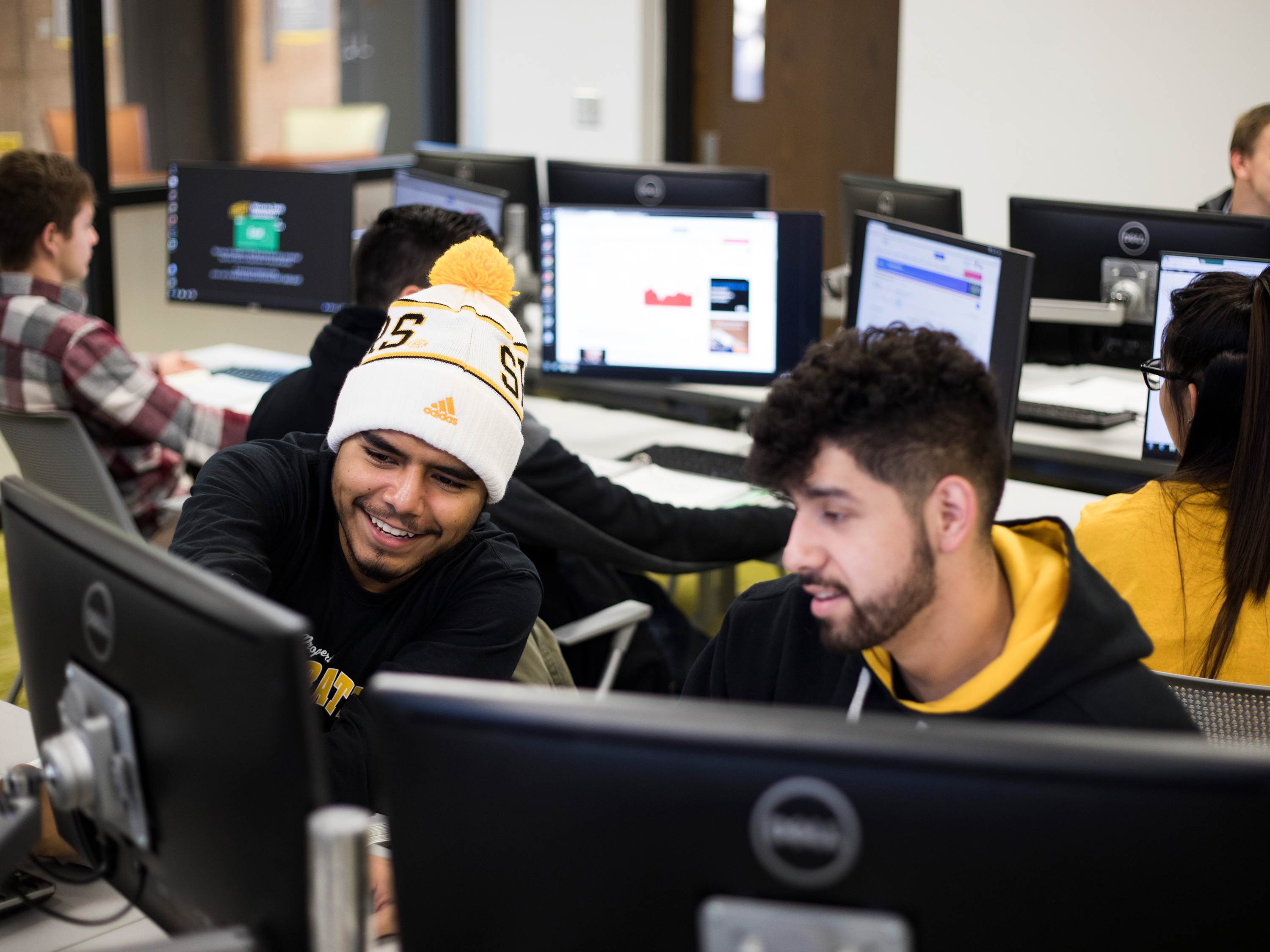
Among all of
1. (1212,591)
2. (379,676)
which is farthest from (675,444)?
(379,676)

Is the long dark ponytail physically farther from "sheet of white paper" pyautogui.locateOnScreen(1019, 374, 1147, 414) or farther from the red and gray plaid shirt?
the red and gray plaid shirt

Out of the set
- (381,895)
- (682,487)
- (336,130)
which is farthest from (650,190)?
(381,895)

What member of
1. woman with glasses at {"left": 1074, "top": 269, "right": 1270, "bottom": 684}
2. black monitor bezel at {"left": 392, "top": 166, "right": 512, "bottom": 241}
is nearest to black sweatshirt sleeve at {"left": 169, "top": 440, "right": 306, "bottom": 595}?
woman with glasses at {"left": 1074, "top": 269, "right": 1270, "bottom": 684}

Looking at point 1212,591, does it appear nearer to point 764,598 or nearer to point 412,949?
point 764,598

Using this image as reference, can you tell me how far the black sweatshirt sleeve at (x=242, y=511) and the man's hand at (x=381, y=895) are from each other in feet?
1.29

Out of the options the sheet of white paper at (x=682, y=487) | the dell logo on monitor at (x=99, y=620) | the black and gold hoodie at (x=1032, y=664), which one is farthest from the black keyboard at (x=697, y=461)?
the dell logo on monitor at (x=99, y=620)

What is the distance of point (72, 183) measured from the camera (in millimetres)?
3016

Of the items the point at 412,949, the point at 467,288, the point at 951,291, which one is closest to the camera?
the point at 412,949

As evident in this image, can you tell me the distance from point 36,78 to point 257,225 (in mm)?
1225

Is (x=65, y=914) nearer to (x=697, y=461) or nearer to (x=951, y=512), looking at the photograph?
(x=951, y=512)

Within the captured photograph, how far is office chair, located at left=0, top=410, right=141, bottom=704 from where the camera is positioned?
7.76 feet

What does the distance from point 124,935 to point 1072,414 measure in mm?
2462

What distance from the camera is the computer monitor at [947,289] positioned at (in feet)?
A: 7.84

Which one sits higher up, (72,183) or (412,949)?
(72,183)
